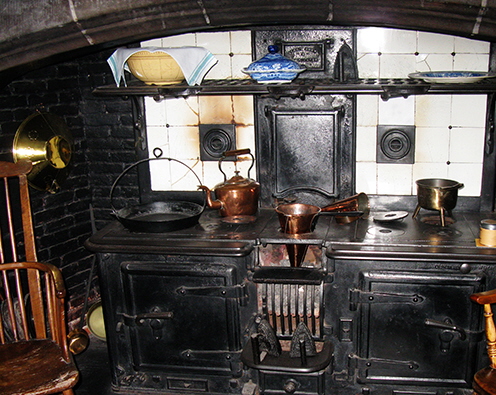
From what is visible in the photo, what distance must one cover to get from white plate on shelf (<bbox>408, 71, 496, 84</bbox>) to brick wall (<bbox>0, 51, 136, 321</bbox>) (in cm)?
180

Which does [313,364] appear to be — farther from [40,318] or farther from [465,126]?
[465,126]

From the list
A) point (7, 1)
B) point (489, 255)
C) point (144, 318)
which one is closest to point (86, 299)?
point (144, 318)

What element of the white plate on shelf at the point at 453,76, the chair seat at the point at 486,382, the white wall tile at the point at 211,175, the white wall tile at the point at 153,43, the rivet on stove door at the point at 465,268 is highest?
the white wall tile at the point at 153,43

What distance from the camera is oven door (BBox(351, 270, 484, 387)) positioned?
9.46ft

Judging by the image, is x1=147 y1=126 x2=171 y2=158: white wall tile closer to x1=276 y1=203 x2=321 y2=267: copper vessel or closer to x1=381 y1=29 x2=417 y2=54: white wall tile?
x1=276 y1=203 x2=321 y2=267: copper vessel

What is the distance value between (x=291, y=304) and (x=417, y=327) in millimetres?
636

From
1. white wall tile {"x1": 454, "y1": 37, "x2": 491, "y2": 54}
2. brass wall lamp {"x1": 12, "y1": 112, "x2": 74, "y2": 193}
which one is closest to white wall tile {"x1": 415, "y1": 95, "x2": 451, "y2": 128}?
white wall tile {"x1": 454, "y1": 37, "x2": 491, "y2": 54}

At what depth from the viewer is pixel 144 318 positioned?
124 inches

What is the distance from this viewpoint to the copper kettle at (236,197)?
333 cm

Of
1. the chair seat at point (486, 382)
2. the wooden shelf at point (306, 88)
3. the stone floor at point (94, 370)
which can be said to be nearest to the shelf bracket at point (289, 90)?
the wooden shelf at point (306, 88)

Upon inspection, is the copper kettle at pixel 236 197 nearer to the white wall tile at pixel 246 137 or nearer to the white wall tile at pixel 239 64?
the white wall tile at pixel 246 137

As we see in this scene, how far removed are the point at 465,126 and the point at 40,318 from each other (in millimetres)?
2492

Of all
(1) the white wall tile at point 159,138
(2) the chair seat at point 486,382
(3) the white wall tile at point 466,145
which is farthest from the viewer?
(1) the white wall tile at point 159,138

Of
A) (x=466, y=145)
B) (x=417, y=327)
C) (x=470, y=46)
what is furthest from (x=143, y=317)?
(x=470, y=46)
